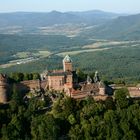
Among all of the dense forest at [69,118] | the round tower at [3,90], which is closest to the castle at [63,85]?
the round tower at [3,90]

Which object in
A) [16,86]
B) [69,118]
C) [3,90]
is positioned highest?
[16,86]

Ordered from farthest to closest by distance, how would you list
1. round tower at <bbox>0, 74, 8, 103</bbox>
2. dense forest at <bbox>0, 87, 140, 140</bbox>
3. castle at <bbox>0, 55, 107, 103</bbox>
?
1. castle at <bbox>0, 55, 107, 103</bbox>
2. round tower at <bbox>0, 74, 8, 103</bbox>
3. dense forest at <bbox>0, 87, 140, 140</bbox>

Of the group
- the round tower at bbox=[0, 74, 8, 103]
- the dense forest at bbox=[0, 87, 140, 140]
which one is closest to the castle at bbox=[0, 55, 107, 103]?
the round tower at bbox=[0, 74, 8, 103]

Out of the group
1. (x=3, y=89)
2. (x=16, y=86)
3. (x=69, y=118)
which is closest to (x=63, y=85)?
(x=16, y=86)

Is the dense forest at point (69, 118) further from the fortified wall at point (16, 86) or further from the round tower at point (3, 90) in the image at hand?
the fortified wall at point (16, 86)

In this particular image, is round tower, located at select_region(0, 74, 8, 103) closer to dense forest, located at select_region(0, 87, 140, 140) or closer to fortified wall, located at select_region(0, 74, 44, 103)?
fortified wall, located at select_region(0, 74, 44, 103)

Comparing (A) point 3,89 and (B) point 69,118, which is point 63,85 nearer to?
(A) point 3,89
